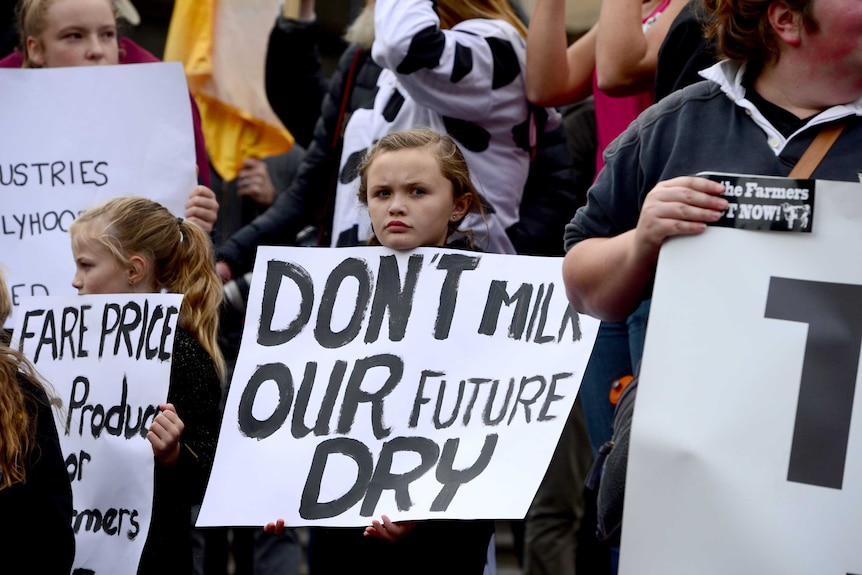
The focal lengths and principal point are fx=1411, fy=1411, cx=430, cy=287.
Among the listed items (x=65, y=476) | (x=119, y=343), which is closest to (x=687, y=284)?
(x=65, y=476)

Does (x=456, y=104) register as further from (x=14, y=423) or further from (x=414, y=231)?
(x=14, y=423)

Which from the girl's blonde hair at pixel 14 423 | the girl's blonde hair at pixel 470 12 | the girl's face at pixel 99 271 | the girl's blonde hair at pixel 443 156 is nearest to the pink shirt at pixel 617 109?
the girl's blonde hair at pixel 470 12

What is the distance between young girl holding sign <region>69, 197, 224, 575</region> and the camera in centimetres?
349

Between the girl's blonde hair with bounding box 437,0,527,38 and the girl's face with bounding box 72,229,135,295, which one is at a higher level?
the girl's blonde hair with bounding box 437,0,527,38

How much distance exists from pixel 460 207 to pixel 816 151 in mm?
1322

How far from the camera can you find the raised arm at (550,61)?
13.4 ft

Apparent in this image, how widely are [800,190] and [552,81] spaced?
1.87 metres

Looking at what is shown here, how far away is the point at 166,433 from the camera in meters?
3.41

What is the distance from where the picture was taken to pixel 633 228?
9.00 feet

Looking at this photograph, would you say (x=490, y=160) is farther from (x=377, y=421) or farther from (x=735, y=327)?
(x=735, y=327)

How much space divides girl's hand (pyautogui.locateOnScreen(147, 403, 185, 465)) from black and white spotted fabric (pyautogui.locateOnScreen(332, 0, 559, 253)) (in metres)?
0.91

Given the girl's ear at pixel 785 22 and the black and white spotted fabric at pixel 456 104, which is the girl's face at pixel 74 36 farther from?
the girl's ear at pixel 785 22

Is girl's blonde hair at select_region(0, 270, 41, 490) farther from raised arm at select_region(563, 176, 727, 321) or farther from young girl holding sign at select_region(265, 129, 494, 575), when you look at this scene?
raised arm at select_region(563, 176, 727, 321)

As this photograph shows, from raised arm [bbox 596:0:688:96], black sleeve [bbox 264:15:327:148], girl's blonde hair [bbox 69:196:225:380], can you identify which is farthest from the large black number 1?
black sleeve [bbox 264:15:327:148]
